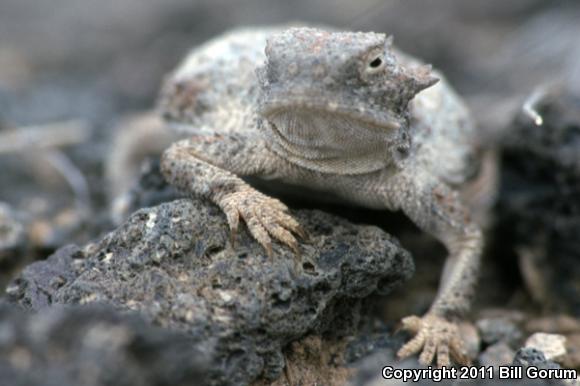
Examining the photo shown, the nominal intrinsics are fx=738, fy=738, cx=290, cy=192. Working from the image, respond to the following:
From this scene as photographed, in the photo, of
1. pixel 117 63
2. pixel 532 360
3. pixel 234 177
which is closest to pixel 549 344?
pixel 532 360

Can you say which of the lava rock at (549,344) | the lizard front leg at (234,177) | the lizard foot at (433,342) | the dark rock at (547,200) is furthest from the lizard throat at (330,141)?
the dark rock at (547,200)

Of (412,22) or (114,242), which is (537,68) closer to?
(412,22)

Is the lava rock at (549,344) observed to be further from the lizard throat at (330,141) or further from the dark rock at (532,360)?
the lizard throat at (330,141)

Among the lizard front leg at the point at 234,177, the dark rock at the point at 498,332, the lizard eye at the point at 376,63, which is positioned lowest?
the dark rock at the point at 498,332

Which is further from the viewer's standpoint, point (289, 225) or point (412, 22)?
point (412, 22)

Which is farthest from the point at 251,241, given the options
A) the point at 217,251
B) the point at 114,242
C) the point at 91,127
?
the point at 91,127

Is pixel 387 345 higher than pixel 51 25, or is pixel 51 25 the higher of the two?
pixel 51 25

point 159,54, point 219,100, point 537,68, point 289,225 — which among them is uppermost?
point 159,54

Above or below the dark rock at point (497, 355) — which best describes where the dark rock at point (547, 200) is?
above

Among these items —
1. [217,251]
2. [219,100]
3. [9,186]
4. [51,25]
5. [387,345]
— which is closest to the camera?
[217,251]
